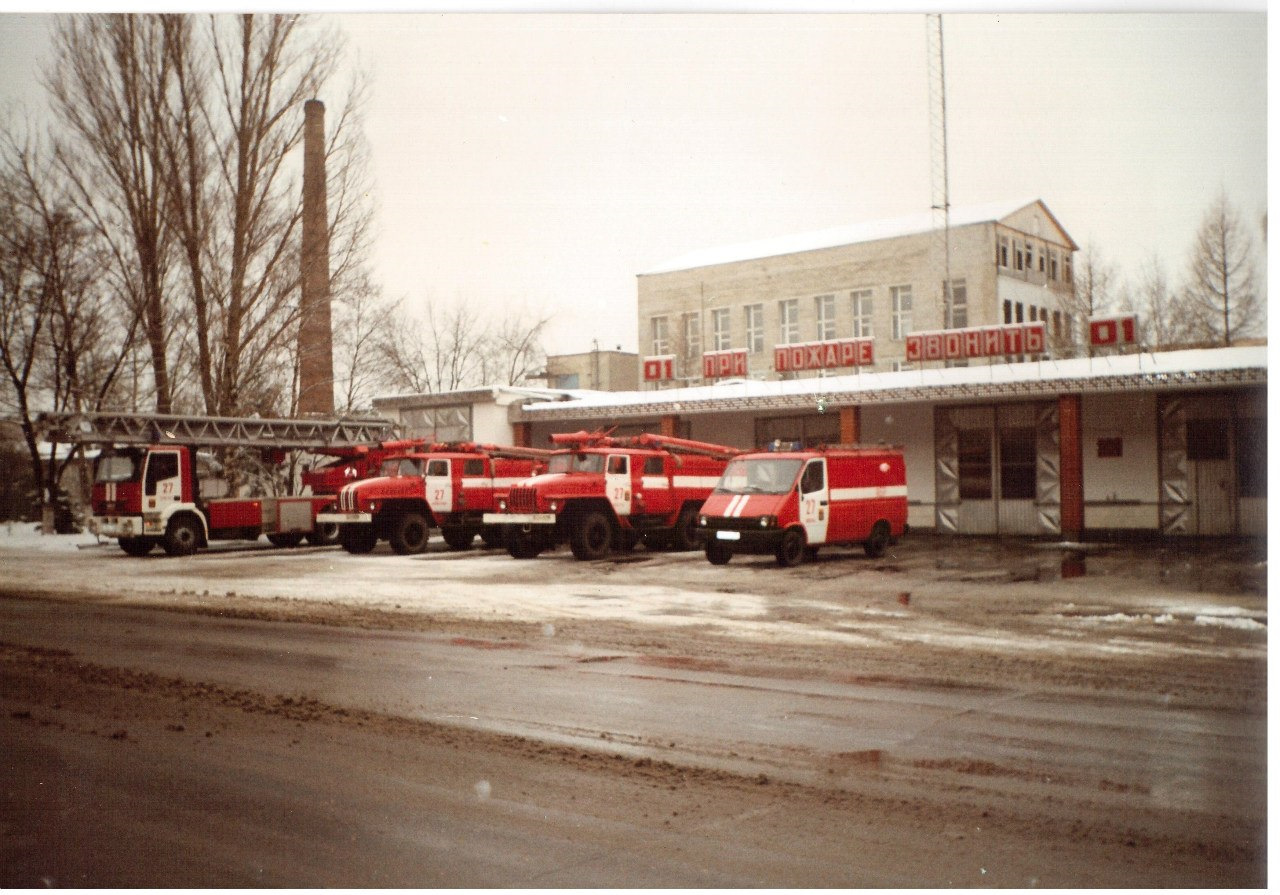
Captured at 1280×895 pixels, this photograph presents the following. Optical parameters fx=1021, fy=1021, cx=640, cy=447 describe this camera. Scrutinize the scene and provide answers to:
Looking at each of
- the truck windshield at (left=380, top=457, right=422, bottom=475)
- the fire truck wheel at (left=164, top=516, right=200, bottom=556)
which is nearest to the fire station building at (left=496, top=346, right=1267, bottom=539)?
the truck windshield at (left=380, top=457, right=422, bottom=475)

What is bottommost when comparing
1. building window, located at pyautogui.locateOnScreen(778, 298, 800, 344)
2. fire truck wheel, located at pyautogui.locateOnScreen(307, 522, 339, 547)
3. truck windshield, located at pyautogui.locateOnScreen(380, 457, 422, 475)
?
fire truck wheel, located at pyautogui.locateOnScreen(307, 522, 339, 547)

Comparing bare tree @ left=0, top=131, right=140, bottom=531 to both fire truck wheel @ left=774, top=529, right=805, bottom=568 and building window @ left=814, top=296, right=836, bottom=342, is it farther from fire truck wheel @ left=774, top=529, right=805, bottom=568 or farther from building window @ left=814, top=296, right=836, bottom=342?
building window @ left=814, top=296, right=836, bottom=342

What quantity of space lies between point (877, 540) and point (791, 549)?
197cm

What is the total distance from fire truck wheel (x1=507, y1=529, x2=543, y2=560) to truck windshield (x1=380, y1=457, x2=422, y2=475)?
3127mm

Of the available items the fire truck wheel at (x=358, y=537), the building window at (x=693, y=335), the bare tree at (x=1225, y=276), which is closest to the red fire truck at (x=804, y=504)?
the building window at (x=693, y=335)

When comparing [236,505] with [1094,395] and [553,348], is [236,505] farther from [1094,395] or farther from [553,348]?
[1094,395]

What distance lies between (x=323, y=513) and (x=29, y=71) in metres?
13.6

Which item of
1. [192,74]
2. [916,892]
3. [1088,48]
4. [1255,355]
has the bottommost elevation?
[916,892]

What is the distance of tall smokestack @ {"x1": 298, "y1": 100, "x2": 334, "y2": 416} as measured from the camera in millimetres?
8797

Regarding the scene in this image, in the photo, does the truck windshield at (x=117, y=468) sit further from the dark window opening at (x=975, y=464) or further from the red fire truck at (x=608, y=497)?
the dark window opening at (x=975, y=464)

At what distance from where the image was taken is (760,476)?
14.9 meters

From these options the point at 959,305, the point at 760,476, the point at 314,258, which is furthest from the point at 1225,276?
the point at 959,305

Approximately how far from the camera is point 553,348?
12.6 metres

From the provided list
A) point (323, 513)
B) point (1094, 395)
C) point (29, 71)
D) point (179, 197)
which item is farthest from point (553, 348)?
point (1094, 395)
